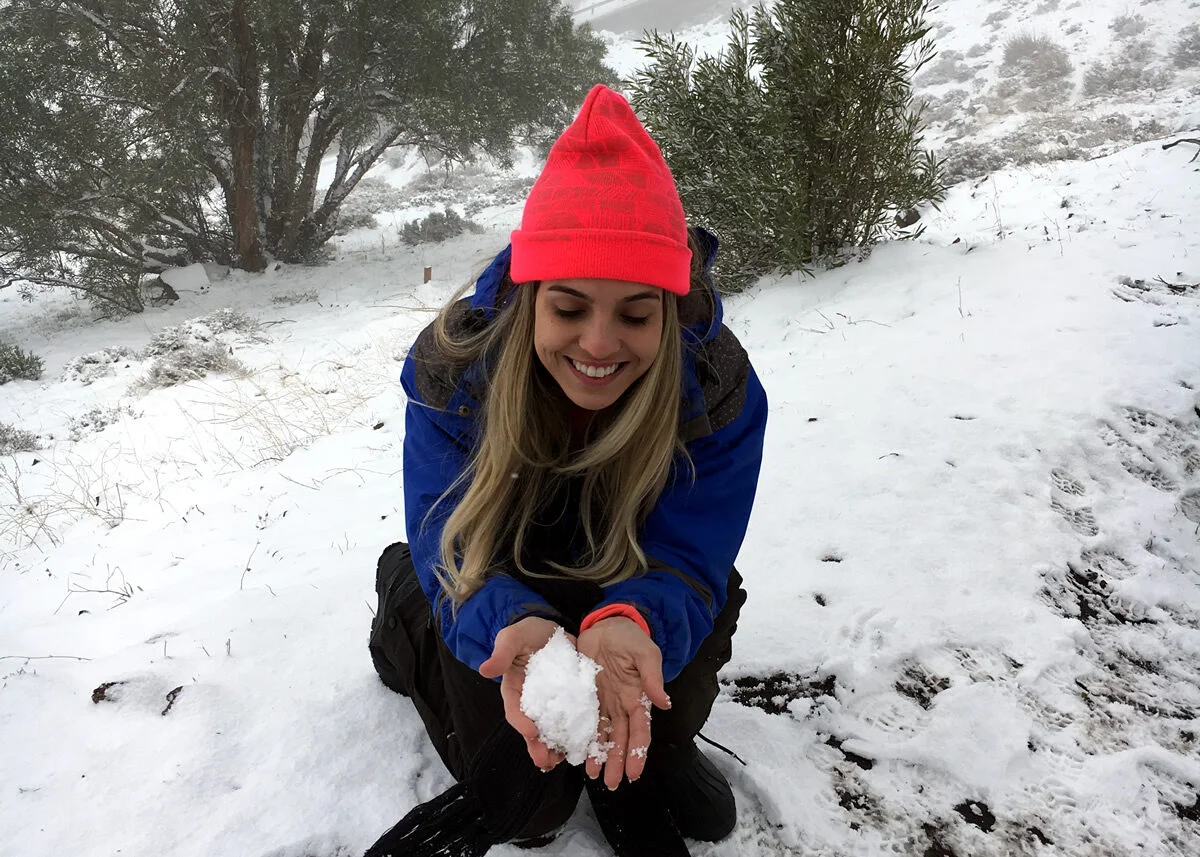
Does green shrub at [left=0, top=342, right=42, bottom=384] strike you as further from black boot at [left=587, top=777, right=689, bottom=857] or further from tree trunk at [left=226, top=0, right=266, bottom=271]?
black boot at [left=587, top=777, right=689, bottom=857]

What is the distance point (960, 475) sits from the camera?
8.94 feet

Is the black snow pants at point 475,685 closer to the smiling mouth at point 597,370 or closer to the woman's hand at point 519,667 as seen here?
the woman's hand at point 519,667

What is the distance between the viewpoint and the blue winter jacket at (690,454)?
1.51m

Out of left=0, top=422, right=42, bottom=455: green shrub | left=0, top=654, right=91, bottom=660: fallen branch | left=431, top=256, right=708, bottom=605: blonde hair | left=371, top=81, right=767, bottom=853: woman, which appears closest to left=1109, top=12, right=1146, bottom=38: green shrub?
left=371, top=81, right=767, bottom=853: woman

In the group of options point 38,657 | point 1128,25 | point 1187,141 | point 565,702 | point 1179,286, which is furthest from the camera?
point 1128,25

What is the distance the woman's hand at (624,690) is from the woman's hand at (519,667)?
0.09m

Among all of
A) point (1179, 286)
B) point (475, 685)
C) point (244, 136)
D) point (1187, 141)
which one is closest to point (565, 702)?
point (475, 685)

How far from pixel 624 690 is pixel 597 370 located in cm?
68

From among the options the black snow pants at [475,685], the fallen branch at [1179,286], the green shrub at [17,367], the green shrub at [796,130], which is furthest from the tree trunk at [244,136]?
the fallen branch at [1179,286]

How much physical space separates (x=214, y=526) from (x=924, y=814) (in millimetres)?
3332

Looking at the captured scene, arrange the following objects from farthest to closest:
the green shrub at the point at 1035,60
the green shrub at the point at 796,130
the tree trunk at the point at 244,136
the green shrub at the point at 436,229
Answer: the green shrub at the point at 1035,60 < the green shrub at the point at 436,229 < the tree trunk at the point at 244,136 < the green shrub at the point at 796,130

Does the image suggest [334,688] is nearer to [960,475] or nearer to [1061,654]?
[1061,654]

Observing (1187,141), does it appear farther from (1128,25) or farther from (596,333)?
(1128,25)

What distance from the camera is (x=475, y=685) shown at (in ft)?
A: 4.81
